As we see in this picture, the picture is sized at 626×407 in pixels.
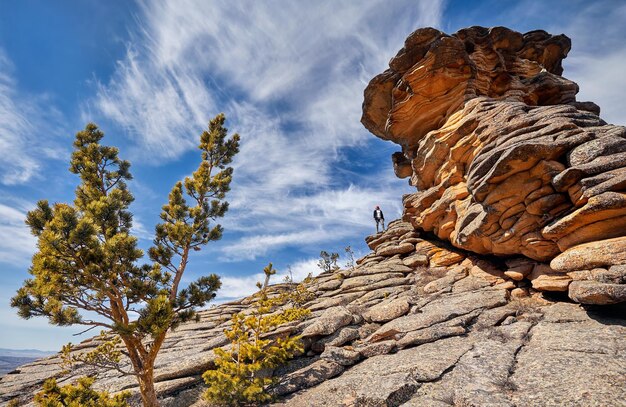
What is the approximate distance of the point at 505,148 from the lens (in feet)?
54.1

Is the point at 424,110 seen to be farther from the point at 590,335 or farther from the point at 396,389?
the point at 396,389

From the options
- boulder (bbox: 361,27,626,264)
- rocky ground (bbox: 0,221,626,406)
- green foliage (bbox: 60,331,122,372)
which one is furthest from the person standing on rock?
green foliage (bbox: 60,331,122,372)

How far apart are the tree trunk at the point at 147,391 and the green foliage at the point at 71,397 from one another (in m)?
1.21

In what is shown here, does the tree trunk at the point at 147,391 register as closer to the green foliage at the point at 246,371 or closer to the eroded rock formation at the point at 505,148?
the green foliage at the point at 246,371

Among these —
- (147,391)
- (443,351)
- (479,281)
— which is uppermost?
(479,281)

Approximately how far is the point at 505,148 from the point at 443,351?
39.3ft

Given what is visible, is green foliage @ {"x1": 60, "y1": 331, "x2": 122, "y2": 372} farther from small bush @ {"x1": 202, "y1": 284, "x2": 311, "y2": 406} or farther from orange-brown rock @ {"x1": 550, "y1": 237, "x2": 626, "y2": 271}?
orange-brown rock @ {"x1": 550, "y1": 237, "x2": 626, "y2": 271}

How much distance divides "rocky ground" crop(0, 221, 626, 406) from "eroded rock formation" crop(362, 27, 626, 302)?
6.63ft

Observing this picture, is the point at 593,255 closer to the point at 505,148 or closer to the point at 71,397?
the point at 505,148

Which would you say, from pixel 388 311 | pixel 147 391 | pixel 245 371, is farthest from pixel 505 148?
pixel 147 391

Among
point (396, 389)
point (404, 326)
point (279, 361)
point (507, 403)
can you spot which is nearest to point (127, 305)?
point (279, 361)

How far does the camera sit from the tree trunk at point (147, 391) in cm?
1233

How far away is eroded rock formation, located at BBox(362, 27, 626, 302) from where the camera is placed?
44.7ft

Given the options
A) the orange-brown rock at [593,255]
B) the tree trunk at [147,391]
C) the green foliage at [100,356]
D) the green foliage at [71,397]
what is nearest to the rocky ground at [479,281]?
the orange-brown rock at [593,255]
